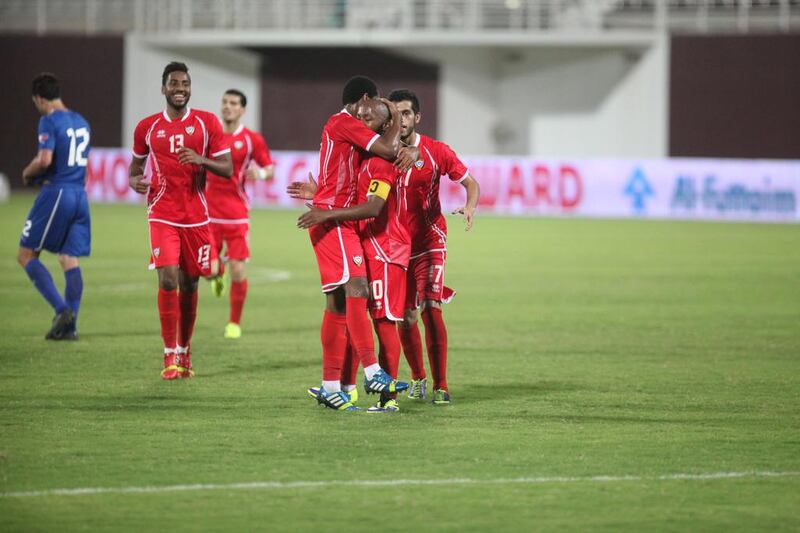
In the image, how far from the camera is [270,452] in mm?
7195

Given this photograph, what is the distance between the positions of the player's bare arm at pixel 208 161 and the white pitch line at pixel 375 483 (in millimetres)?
3583

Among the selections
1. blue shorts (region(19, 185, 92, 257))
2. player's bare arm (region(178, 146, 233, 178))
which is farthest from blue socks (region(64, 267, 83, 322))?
player's bare arm (region(178, 146, 233, 178))

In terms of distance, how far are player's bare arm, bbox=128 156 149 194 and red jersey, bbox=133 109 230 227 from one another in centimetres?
7

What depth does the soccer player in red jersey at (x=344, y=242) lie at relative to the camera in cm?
823

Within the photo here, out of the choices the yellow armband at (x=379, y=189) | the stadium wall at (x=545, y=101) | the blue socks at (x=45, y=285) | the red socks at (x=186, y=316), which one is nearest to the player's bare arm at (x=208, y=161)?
the red socks at (x=186, y=316)

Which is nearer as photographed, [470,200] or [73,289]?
[470,200]

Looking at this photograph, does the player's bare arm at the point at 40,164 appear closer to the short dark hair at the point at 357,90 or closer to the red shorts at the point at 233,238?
the red shorts at the point at 233,238

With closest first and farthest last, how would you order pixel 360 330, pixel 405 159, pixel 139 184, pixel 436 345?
1. pixel 405 159
2. pixel 360 330
3. pixel 436 345
4. pixel 139 184

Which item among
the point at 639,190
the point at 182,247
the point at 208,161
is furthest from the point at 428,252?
the point at 639,190

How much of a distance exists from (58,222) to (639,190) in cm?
2021

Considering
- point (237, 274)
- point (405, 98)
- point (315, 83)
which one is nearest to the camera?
point (405, 98)

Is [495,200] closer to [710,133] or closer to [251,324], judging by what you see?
[710,133]

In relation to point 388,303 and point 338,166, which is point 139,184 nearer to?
point 338,166

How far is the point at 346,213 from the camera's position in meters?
8.19
